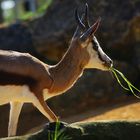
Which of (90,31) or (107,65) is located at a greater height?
(90,31)

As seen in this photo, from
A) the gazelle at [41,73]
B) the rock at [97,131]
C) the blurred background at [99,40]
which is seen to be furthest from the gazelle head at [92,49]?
the blurred background at [99,40]

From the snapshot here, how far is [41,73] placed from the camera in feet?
22.1

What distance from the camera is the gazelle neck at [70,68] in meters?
6.98

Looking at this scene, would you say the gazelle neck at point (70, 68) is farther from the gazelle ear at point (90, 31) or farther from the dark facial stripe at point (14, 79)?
the dark facial stripe at point (14, 79)

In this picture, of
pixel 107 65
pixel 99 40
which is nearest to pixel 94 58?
pixel 107 65

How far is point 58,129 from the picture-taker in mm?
5121

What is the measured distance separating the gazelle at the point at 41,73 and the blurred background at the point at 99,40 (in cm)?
341

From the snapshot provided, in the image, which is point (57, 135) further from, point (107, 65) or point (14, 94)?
point (107, 65)

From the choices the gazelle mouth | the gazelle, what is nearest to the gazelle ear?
the gazelle

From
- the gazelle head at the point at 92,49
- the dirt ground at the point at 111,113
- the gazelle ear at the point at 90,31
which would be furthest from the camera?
the dirt ground at the point at 111,113

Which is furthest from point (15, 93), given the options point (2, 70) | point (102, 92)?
point (102, 92)

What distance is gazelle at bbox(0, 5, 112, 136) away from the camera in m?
6.58

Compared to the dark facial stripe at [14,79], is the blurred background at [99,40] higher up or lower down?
higher up

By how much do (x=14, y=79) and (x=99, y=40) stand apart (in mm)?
5476
